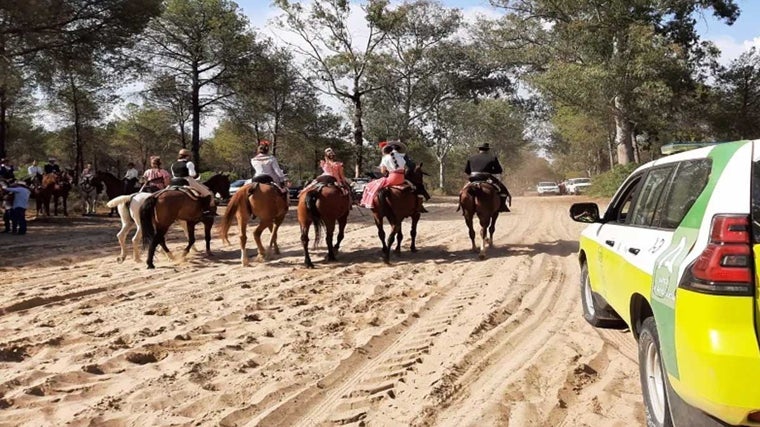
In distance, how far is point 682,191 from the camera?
372cm

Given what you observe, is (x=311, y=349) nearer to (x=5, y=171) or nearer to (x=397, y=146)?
(x=397, y=146)

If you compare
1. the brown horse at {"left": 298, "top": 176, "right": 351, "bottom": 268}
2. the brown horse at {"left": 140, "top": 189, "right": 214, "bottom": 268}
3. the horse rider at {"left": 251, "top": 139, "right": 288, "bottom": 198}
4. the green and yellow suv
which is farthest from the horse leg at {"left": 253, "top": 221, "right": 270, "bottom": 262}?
the green and yellow suv

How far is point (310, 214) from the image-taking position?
10.9 meters

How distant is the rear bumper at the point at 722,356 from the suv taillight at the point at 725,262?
0.05m

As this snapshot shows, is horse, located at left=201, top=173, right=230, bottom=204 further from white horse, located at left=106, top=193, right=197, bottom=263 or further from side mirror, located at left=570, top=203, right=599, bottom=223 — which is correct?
side mirror, located at left=570, top=203, right=599, bottom=223

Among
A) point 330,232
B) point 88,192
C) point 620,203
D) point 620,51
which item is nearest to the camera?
point 620,203

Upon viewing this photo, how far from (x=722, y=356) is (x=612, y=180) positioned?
3101 centimetres

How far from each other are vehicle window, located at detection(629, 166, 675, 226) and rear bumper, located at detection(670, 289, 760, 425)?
1539mm

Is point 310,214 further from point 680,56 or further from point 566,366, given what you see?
point 680,56

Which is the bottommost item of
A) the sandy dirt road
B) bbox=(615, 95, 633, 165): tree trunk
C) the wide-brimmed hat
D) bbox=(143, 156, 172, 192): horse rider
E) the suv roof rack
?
the sandy dirt road

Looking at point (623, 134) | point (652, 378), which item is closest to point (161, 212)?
point (652, 378)

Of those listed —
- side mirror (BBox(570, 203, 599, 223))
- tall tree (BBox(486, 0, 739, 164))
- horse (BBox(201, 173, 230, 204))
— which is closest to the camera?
side mirror (BBox(570, 203, 599, 223))

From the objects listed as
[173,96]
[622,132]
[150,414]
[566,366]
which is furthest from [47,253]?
[622,132]

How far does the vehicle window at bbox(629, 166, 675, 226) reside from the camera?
427 centimetres
